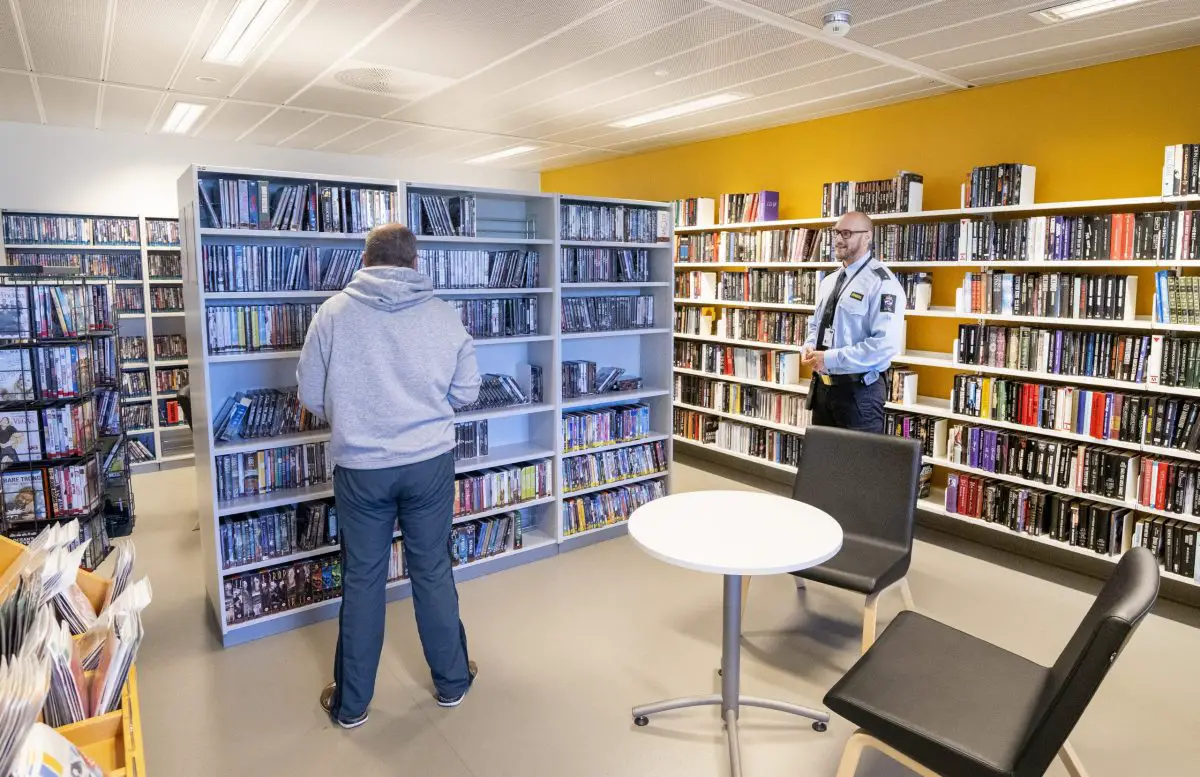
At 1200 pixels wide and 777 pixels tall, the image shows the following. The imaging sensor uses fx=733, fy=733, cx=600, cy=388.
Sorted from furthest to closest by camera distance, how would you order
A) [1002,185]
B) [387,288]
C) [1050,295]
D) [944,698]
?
[1002,185] → [1050,295] → [387,288] → [944,698]

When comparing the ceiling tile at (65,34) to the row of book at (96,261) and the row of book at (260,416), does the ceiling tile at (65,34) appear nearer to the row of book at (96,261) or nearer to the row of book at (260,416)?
the row of book at (260,416)

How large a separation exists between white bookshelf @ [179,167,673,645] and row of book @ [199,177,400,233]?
0.15 feet

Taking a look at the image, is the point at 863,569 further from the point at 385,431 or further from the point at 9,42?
the point at 9,42

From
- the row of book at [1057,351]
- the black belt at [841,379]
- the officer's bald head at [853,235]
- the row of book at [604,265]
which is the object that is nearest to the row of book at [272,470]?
the row of book at [604,265]

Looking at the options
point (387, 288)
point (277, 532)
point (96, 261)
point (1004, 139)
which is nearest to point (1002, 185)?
point (1004, 139)

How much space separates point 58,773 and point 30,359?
11.5 feet

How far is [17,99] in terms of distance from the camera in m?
5.16

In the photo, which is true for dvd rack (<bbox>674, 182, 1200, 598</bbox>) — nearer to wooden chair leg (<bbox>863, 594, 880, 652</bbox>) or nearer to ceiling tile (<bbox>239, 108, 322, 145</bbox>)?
wooden chair leg (<bbox>863, 594, 880, 652</bbox>)

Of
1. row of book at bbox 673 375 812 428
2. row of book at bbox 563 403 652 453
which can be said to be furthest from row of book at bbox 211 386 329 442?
row of book at bbox 673 375 812 428

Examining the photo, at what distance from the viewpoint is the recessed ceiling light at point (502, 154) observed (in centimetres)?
727

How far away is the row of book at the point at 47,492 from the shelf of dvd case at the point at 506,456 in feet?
6.23

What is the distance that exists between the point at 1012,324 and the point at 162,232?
6.72 metres

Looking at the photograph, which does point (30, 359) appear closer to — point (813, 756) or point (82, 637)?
point (82, 637)

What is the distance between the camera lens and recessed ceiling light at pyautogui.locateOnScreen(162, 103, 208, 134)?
214 inches
